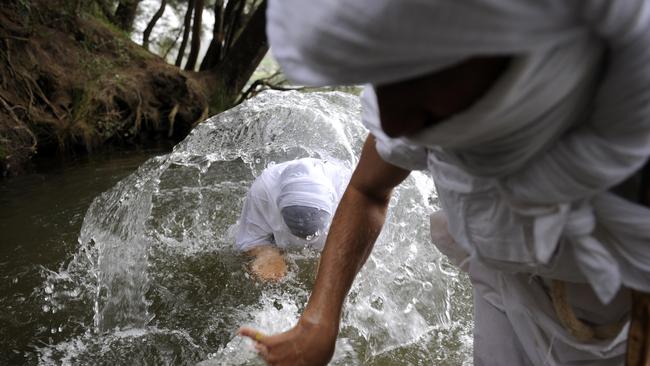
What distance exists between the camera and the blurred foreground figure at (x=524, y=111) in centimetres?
61

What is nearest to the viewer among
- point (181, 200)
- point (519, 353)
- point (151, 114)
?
point (519, 353)

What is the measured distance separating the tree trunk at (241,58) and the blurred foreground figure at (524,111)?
354 inches

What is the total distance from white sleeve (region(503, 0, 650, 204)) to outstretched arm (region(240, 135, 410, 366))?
25.0 inches

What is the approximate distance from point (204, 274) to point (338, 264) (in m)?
2.16

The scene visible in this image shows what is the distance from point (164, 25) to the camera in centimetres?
1211

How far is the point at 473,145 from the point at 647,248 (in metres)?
0.38

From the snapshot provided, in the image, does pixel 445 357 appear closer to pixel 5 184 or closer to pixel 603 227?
pixel 603 227

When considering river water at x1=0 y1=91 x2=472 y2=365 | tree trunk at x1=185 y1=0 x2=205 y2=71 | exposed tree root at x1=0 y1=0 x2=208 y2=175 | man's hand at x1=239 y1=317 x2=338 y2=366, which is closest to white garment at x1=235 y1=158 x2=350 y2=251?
river water at x1=0 y1=91 x2=472 y2=365

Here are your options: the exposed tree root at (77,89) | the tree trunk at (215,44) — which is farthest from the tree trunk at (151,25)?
the exposed tree root at (77,89)

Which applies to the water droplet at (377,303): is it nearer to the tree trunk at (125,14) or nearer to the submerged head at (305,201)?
the submerged head at (305,201)

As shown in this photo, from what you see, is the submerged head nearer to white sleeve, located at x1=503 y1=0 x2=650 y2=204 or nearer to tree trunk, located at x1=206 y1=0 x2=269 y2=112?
white sleeve, located at x1=503 y1=0 x2=650 y2=204

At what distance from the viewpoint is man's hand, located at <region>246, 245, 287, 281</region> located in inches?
137

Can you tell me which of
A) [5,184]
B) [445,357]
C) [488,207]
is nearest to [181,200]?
[5,184]

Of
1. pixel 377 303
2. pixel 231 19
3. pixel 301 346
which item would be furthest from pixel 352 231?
pixel 231 19
